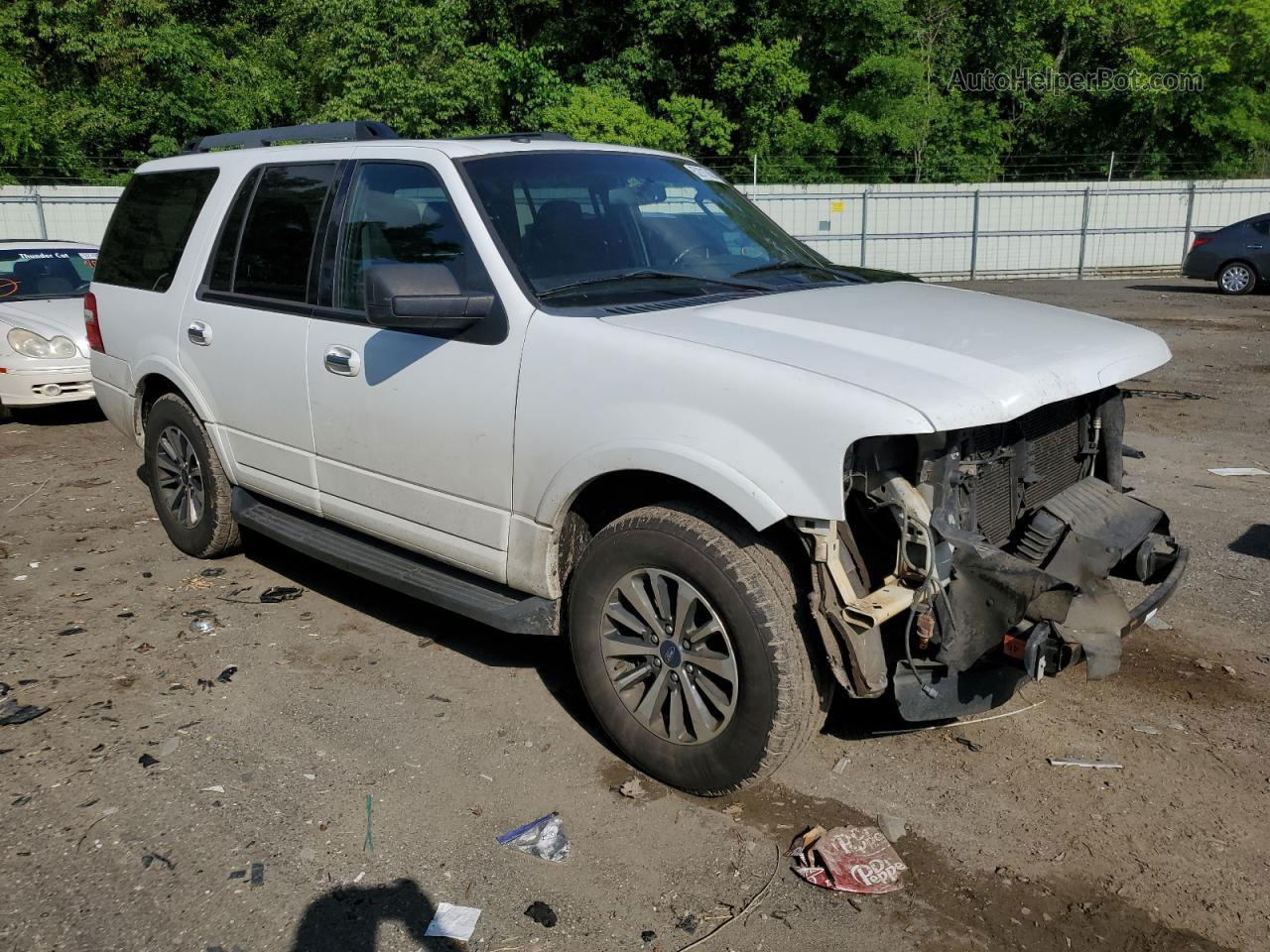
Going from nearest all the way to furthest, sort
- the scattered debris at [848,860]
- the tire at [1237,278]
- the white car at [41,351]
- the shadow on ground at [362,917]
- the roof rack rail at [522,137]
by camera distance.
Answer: the shadow on ground at [362,917]
the scattered debris at [848,860]
the roof rack rail at [522,137]
the white car at [41,351]
the tire at [1237,278]

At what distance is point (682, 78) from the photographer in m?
34.2

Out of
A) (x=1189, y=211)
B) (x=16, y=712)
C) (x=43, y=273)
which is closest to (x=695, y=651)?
(x=16, y=712)

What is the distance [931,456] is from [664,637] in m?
1.02

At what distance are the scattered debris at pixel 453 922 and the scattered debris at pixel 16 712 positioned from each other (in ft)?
7.14

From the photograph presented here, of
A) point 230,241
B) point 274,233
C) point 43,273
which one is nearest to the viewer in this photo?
point 274,233

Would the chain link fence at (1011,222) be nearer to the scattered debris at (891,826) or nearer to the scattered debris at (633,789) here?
the scattered debris at (633,789)

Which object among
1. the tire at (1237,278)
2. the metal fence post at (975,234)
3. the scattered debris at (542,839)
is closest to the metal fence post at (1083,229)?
the metal fence post at (975,234)

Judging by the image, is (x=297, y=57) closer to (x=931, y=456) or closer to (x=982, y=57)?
(x=982, y=57)

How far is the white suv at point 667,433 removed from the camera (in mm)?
3193

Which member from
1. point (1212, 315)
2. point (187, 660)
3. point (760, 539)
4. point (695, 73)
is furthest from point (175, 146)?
point (760, 539)

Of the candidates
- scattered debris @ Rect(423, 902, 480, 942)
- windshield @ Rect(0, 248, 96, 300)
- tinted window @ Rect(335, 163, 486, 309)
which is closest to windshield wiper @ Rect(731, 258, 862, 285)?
tinted window @ Rect(335, 163, 486, 309)

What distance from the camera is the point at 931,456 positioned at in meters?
3.21

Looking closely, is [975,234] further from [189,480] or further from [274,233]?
[274,233]

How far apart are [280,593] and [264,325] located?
1495 millimetres
